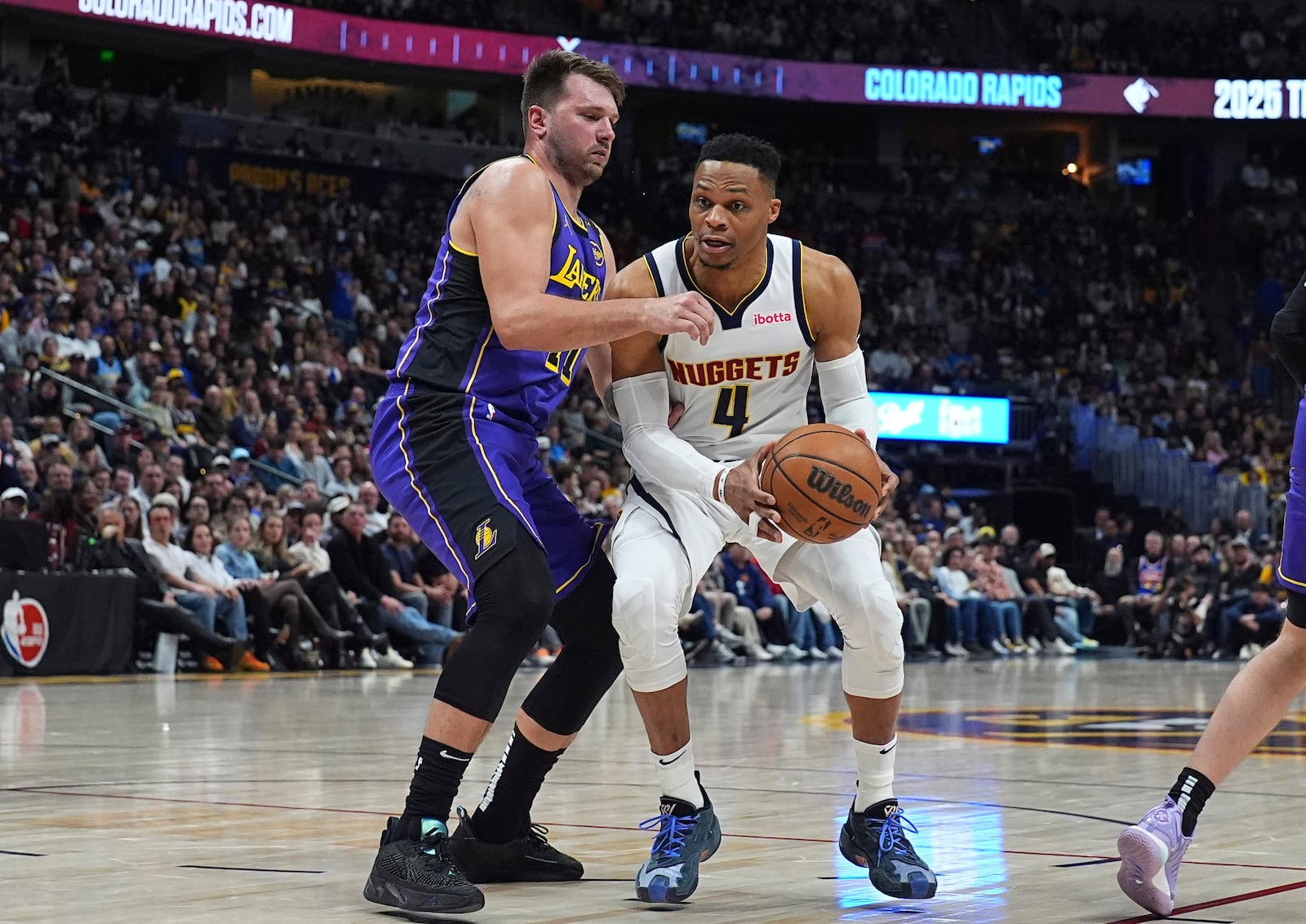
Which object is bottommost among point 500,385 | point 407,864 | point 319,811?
point 319,811

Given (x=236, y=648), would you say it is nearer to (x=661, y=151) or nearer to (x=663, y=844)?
(x=663, y=844)

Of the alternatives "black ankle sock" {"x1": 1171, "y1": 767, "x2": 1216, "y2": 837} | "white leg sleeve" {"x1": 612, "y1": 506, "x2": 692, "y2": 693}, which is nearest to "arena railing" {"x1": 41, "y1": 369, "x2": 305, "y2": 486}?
"white leg sleeve" {"x1": 612, "y1": 506, "x2": 692, "y2": 693}

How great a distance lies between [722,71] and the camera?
32469mm

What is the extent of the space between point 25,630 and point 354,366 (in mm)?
8254

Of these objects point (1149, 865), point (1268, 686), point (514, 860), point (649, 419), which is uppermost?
point (649, 419)

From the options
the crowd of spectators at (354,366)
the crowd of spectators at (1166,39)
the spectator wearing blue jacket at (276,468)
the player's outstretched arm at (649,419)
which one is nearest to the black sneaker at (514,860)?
the player's outstretched arm at (649,419)

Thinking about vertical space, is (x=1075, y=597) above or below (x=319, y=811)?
below

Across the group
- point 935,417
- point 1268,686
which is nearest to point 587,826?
point 1268,686

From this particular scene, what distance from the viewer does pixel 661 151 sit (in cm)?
3553

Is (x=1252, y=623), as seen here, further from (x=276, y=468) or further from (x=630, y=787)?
(x=630, y=787)

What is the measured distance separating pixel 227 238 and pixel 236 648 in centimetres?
1097

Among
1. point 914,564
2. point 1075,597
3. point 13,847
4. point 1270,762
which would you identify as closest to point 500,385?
point 13,847

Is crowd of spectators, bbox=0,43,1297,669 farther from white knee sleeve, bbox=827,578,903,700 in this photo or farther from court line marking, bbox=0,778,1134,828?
white knee sleeve, bbox=827,578,903,700

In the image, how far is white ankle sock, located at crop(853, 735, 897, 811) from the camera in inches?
176
